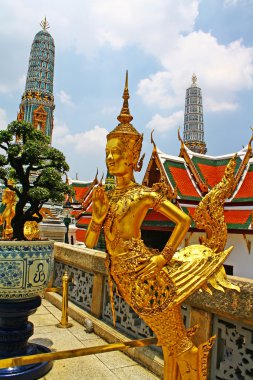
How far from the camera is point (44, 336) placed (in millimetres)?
4832

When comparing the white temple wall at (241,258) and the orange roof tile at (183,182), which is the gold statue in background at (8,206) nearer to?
the white temple wall at (241,258)

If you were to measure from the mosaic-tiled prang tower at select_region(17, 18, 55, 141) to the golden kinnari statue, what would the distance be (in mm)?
39889

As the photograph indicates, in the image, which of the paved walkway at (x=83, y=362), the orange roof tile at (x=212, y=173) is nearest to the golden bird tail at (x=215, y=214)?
the paved walkway at (x=83, y=362)

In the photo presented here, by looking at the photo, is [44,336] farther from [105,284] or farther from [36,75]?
[36,75]

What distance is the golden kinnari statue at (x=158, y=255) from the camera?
2.21m

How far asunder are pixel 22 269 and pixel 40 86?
143 feet

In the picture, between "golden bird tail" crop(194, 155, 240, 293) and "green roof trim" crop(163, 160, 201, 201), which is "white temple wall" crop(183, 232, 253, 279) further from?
"golden bird tail" crop(194, 155, 240, 293)

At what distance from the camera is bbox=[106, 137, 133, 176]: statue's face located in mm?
2439

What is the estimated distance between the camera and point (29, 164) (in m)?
4.70

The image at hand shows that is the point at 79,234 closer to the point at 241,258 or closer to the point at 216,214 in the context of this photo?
the point at 241,258

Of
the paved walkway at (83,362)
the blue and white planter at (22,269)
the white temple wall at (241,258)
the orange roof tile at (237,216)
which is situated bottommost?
the paved walkway at (83,362)

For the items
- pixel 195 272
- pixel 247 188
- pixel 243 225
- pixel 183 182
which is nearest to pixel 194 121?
pixel 183 182

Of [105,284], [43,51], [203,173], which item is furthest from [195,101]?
[105,284]

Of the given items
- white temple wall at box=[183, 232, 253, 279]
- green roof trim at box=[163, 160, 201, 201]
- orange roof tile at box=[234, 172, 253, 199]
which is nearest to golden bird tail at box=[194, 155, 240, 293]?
white temple wall at box=[183, 232, 253, 279]
